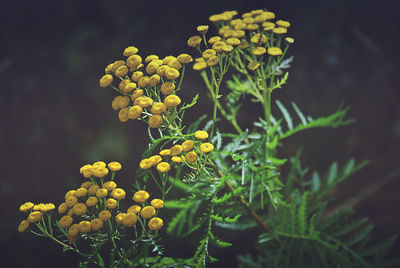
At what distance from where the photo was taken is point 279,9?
112 inches

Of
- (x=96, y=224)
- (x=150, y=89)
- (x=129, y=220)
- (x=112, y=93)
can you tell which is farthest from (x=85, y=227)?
(x=112, y=93)

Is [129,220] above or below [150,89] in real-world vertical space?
below

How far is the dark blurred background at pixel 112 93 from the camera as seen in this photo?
9.32 ft

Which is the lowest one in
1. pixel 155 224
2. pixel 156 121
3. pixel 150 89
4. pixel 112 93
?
pixel 155 224

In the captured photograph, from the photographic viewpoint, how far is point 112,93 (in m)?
3.36

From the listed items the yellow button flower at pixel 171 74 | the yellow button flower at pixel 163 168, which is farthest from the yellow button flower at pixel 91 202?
the yellow button flower at pixel 171 74

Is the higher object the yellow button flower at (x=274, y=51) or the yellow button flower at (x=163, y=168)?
the yellow button flower at (x=274, y=51)

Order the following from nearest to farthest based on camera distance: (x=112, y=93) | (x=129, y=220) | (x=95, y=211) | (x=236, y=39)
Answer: (x=129, y=220)
(x=95, y=211)
(x=236, y=39)
(x=112, y=93)

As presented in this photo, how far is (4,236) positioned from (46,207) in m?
2.22

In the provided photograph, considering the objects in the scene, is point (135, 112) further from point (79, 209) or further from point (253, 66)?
point (253, 66)

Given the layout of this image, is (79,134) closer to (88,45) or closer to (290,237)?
(88,45)

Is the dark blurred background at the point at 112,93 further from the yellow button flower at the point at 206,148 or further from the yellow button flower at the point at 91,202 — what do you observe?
the yellow button flower at the point at 91,202

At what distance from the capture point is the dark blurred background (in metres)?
2.84

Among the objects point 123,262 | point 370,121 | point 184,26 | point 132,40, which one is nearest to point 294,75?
point 370,121
